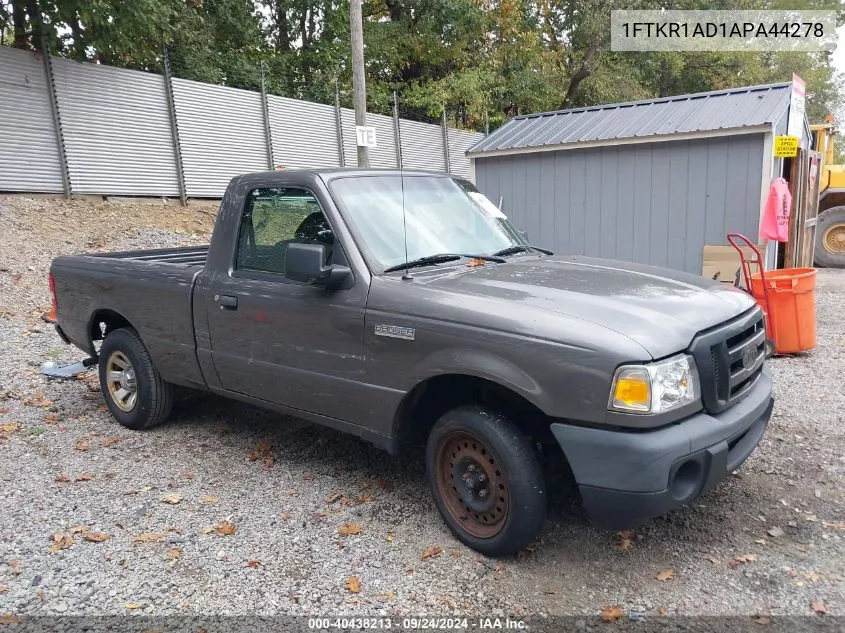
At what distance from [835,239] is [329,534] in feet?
48.1

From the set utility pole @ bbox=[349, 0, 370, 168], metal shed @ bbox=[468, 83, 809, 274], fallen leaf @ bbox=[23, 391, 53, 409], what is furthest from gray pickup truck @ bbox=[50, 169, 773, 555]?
utility pole @ bbox=[349, 0, 370, 168]

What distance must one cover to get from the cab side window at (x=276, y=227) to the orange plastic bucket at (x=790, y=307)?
4800 mm

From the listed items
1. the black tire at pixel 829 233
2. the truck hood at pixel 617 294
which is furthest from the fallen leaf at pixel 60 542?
the black tire at pixel 829 233

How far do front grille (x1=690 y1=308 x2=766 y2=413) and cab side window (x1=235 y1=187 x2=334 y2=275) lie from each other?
6.79 ft

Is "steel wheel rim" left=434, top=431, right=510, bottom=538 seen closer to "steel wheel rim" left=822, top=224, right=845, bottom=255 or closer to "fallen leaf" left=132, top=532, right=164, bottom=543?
"fallen leaf" left=132, top=532, right=164, bottom=543

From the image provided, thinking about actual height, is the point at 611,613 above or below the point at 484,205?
below

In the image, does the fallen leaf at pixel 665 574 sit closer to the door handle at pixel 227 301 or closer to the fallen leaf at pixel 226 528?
the fallen leaf at pixel 226 528

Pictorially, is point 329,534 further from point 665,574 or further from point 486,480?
point 665,574

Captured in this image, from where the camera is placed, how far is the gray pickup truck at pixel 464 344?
2.82 m

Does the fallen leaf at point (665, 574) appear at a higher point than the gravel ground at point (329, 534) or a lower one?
lower

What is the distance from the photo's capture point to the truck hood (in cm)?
291

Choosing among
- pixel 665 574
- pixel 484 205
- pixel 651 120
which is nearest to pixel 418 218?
pixel 484 205

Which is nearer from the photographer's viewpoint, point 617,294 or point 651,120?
point 617,294

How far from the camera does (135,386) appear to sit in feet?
16.9
